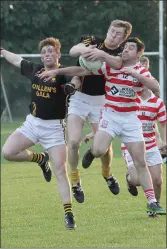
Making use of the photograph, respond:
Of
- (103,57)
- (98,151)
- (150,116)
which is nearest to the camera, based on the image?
(103,57)

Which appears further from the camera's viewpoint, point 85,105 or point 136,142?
point 85,105

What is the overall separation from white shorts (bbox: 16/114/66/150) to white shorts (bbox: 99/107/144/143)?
53 cm

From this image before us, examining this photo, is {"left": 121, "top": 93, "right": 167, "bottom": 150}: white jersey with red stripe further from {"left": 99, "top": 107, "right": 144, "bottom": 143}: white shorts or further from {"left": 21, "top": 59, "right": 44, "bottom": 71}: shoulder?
{"left": 21, "top": 59, "right": 44, "bottom": 71}: shoulder

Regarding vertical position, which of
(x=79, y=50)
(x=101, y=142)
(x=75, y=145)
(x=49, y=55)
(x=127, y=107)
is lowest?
(x=75, y=145)

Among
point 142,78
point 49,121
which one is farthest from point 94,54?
point 49,121

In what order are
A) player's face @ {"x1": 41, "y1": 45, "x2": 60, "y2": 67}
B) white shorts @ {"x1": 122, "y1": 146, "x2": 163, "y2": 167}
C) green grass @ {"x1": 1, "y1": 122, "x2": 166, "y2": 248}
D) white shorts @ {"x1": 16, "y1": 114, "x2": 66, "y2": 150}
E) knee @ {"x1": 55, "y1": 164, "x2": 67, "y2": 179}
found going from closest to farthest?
green grass @ {"x1": 1, "y1": 122, "x2": 166, "y2": 248} < player's face @ {"x1": 41, "y1": 45, "x2": 60, "y2": 67} < knee @ {"x1": 55, "y1": 164, "x2": 67, "y2": 179} < white shorts @ {"x1": 16, "y1": 114, "x2": 66, "y2": 150} < white shorts @ {"x1": 122, "y1": 146, "x2": 163, "y2": 167}

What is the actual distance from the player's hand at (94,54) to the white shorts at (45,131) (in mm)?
1116

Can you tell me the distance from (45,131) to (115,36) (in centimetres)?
143

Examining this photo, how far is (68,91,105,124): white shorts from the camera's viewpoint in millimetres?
12414

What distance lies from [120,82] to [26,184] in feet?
22.0

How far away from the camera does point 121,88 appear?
11.5m

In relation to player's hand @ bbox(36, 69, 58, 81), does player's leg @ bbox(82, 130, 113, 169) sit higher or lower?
lower

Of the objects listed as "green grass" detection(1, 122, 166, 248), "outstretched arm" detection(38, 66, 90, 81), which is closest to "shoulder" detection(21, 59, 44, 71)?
"outstretched arm" detection(38, 66, 90, 81)

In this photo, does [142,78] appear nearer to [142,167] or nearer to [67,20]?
[142,167]
